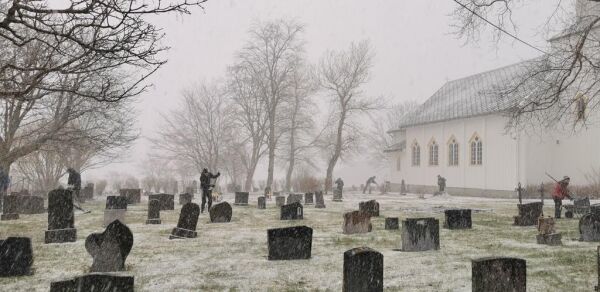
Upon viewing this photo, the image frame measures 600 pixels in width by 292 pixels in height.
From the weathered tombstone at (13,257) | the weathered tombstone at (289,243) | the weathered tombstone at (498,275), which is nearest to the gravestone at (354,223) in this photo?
the weathered tombstone at (289,243)

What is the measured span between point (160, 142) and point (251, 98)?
55.3ft

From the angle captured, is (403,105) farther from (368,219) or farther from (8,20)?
(8,20)

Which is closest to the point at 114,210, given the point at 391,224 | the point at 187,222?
the point at 187,222

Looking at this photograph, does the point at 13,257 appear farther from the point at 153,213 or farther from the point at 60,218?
the point at 153,213

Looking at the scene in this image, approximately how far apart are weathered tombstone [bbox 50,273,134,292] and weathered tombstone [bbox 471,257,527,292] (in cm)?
424

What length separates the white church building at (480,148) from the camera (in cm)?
3212

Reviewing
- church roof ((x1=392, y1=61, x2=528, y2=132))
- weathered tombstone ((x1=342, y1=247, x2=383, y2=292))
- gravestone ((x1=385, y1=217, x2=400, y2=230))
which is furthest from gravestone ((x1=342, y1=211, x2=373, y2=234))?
church roof ((x1=392, y1=61, x2=528, y2=132))

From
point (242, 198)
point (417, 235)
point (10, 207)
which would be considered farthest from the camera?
point (242, 198)

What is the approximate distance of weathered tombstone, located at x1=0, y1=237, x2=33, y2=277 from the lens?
25.5 ft

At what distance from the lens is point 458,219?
46.5ft

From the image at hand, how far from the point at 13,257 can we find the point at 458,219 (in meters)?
11.4

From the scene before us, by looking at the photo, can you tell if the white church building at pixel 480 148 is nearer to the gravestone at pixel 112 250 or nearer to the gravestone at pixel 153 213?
the gravestone at pixel 153 213

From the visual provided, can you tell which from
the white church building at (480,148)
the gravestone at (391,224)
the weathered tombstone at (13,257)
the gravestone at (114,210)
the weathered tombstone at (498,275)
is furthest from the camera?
the white church building at (480,148)

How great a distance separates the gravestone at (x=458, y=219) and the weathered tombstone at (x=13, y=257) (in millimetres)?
10973
